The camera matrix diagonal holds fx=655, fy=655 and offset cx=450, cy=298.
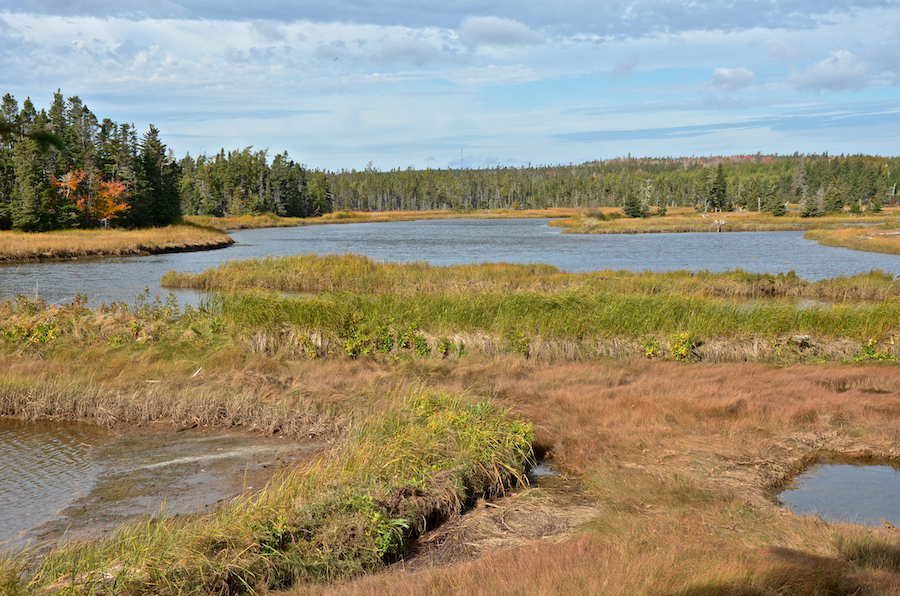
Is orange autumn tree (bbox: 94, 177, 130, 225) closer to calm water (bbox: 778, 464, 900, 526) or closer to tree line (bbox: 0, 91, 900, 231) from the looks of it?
tree line (bbox: 0, 91, 900, 231)

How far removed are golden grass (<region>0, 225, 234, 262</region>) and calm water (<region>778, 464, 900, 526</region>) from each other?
171ft

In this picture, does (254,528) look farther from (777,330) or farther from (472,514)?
(777,330)

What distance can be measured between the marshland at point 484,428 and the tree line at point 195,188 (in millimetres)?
3698

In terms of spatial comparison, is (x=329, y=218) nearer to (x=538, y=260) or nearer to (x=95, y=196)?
(x=95, y=196)

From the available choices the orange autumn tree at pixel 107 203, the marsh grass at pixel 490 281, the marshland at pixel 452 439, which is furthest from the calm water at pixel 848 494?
the orange autumn tree at pixel 107 203

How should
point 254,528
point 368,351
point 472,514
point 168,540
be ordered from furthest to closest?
point 368,351
point 472,514
point 254,528
point 168,540

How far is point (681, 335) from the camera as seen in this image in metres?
A: 14.5

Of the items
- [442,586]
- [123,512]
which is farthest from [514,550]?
[123,512]

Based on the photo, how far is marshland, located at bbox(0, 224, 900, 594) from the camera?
16.9ft

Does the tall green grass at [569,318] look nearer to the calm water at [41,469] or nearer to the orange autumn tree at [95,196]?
the calm water at [41,469]

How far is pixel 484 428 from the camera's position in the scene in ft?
28.2

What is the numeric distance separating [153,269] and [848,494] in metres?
40.9

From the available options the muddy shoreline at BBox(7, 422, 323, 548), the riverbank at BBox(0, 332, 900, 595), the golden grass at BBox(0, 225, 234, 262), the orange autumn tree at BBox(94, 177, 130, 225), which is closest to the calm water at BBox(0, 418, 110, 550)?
the muddy shoreline at BBox(7, 422, 323, 548)

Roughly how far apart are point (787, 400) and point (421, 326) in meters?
7.92
